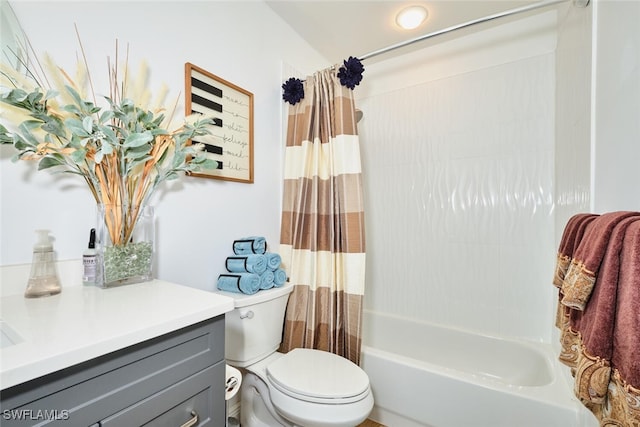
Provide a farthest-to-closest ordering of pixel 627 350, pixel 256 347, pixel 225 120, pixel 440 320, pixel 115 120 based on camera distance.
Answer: pixel 440 320, pixel 225 120, pixel 256 347, pixel 115 120, pixel 627 350

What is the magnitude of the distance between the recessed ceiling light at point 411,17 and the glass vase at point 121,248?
1.86 meters

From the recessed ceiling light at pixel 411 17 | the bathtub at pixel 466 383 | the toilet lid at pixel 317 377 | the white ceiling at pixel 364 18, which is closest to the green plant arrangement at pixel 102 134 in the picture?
the toilet lid at pixel 317 377

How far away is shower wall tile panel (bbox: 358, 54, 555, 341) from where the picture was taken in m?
1.62

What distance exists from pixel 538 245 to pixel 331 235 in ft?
4.21

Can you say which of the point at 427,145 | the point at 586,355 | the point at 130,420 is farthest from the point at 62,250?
the point at 427,145

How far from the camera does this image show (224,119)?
55.1 inches

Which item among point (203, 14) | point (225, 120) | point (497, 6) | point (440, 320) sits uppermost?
point (497, 6)

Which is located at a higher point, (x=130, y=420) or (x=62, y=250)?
(x=62, y=250)

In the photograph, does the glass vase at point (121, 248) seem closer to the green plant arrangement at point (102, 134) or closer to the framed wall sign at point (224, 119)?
the green plant arrangement at point (102, 134)

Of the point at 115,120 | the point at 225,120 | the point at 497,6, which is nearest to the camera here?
the point at 115,120

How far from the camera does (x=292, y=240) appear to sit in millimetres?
1624

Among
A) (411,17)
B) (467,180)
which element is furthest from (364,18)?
(467,180)

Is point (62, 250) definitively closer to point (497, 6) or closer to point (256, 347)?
point (256, 347)

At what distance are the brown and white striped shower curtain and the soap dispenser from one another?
1025mm
